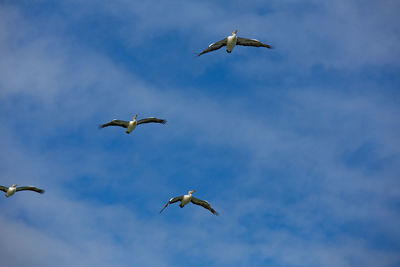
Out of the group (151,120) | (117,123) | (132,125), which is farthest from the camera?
(151,120)

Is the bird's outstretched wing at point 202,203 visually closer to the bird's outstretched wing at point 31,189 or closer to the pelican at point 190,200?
the pelican at point 190,200

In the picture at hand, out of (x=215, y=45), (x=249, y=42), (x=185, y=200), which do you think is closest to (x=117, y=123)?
(x=185, y=200)

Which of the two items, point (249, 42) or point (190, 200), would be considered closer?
point (249, 42)

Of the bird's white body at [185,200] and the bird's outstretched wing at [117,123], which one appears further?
the bird's white body at [185,200]

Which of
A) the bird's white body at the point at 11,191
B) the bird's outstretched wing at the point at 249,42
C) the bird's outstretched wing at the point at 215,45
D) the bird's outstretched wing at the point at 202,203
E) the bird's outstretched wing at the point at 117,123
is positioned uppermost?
the bird's outstretched wing at the point at 249,42

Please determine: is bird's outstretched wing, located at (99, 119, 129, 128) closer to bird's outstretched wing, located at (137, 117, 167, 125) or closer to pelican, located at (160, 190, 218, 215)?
bird's outstretched wing, located at (137, 117, 167, 125)

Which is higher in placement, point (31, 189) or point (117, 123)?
point (117, 123)

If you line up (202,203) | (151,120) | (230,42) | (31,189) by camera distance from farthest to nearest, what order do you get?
(31,189) < (202,203) < (151,120) < (230,42)

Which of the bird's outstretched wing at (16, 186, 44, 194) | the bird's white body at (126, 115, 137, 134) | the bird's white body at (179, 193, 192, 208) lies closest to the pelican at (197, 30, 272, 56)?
the bird's white body at (126, 115, 137, 134)

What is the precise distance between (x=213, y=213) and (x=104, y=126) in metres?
16.0

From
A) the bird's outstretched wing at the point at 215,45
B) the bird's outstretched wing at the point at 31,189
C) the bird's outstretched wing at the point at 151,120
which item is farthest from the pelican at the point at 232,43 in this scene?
the bird's outstretched wing at the point at 31,189

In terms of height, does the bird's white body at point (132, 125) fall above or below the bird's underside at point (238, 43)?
below

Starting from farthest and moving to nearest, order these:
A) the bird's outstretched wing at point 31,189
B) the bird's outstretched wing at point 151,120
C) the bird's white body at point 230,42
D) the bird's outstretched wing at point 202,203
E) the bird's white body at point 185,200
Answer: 1. the bird's outstretched wing at point 31,189
2. the bird's outstretched wing at point 202,203
3. the bird's outstretched wing at point 151,120
4. the bird's white body at point 185,200
5. the bird's white body at point 230,42

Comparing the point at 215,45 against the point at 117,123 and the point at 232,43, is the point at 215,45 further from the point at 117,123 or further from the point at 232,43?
the point at 117,123
